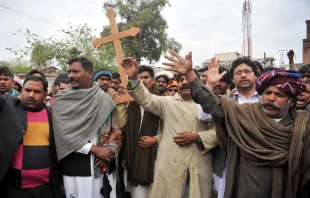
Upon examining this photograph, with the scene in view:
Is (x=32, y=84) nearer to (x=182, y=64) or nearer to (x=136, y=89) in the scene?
(x=136, y=89)

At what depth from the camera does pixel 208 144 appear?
2.89 metres

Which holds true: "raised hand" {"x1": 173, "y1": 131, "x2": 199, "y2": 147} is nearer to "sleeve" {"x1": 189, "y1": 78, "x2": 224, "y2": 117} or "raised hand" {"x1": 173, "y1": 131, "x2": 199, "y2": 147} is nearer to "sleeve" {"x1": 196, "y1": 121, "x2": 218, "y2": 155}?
"sleeve" {"x1": 196, "y1": 121, "x2": 218, "y2": 155}

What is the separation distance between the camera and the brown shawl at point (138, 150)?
3.21 meters

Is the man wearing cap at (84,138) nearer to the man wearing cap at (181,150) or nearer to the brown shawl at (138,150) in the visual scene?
the brown shawl at (138,150)

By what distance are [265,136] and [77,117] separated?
1990 mm

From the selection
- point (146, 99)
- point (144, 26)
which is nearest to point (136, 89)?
point (146, 99)

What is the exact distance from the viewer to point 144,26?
33.8 m

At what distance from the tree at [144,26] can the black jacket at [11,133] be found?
1115 inches

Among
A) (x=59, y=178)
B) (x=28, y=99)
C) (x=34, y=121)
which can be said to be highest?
(x=28, y=99)

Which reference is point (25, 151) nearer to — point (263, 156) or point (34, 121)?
point (34, 121)

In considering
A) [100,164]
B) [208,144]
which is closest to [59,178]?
A: [100,164]

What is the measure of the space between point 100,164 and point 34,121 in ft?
2.83

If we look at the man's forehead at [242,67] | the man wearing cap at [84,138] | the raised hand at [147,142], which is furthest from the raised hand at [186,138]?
the man's forehead at [242,67]

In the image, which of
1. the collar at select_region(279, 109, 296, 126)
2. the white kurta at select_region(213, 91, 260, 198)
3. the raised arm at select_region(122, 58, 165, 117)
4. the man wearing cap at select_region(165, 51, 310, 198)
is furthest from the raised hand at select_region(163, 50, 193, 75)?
the white kurta at select_region(213, 91, 260, 198)
